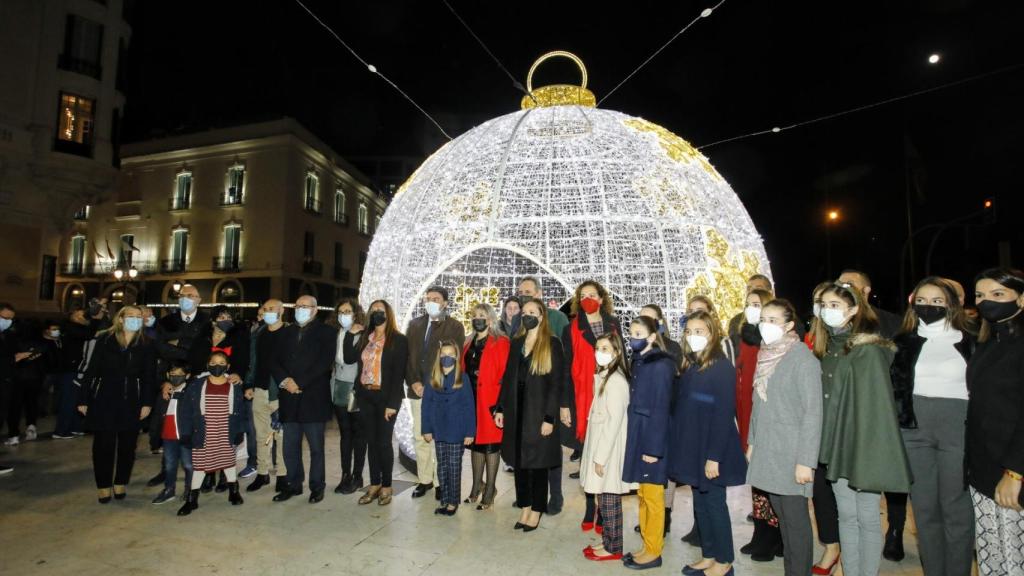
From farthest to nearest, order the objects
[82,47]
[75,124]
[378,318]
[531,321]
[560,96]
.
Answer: [82,47]
[75,124]
[560,96]
[378,318]
[531,321]

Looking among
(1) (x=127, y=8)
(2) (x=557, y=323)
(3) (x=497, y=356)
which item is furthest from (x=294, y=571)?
(1) (x=127, y=8)

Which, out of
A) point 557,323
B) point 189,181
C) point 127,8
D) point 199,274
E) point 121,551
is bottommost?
point 121,551

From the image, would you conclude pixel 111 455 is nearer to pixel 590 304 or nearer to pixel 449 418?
pixel 449 418

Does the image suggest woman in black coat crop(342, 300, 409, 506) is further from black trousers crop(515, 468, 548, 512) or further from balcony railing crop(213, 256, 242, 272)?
balcony railing crop(213, 256, 242, 272)

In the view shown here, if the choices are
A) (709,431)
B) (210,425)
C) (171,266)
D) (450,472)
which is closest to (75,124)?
(171,266)

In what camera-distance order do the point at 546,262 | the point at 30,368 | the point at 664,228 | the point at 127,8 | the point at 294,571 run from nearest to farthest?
1. the point at 294,571
2. the point at 664,228
3. the point at 546,262
4. the point at 30,368
5. the point at 127,8

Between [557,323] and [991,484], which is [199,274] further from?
[991,484]

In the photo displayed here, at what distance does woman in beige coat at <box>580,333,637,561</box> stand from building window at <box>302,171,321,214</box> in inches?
1071

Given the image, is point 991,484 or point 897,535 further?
point 897,535

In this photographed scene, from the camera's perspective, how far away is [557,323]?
19.4 feet

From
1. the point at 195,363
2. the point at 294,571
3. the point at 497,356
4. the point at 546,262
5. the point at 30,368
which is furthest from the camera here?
the point at 30,368

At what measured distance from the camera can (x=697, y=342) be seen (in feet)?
12.9

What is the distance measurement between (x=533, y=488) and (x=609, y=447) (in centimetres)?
97

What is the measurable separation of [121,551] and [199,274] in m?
27.6
